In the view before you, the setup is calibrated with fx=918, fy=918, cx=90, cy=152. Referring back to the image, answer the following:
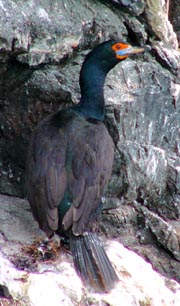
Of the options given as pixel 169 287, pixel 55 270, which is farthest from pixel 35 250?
pixel 169 287

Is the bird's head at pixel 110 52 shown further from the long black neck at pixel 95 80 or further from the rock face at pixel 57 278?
the rock face at pixel 57 278

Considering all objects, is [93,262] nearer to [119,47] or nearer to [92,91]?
[92,91]

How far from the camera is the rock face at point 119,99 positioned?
8211 millimetres

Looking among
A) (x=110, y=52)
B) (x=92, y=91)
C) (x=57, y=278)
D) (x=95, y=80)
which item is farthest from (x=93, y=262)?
(x=110, y=52)

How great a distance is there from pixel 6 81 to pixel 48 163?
121cm

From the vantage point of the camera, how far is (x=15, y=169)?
28.6 ft

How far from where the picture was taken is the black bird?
Result: 7.27 meters

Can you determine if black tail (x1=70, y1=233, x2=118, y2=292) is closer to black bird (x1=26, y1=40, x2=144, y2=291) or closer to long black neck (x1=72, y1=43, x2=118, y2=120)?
black bird (x1=26, y1=40, x2=144, y2=291)

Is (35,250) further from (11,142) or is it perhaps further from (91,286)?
(11,142)

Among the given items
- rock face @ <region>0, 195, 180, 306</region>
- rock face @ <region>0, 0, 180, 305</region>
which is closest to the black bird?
rock face @ <region>0, 195, 180, 306</region>

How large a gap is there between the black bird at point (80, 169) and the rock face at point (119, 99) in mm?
328

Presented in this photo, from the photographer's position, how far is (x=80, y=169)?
755 centimetres

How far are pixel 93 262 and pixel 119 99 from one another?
1.84 meters

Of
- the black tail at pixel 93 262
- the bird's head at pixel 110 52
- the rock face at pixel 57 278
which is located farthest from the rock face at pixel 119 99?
the black tail at pixel 93 262
